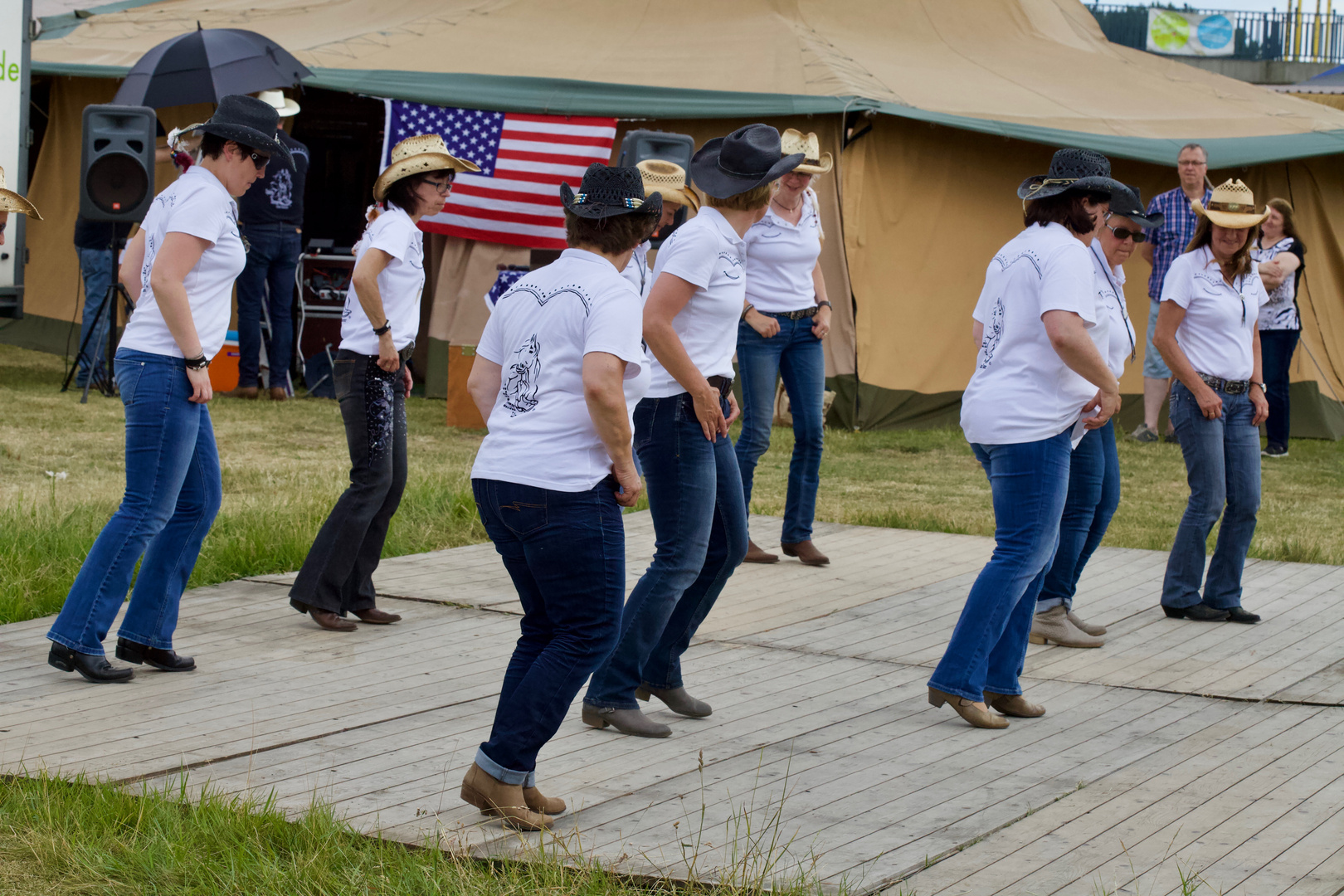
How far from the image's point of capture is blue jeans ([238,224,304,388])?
12695 mm

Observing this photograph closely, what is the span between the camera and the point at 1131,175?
42.4 ft

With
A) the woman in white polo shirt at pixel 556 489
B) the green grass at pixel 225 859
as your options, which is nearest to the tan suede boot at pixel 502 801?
the woman in white polo shirt at pixel 556 489

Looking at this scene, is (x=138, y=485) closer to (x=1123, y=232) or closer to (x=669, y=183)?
(x=669, y=183)

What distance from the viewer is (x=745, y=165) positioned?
4.64m

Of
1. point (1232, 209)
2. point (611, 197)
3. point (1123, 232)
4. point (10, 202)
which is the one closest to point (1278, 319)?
point (1232, 209)

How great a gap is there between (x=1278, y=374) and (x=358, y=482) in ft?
27.4

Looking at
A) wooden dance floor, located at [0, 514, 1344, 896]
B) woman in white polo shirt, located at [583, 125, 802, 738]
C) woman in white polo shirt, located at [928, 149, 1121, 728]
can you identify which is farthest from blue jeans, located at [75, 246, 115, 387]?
woman in white polo shirt, located at [928, 149, 1121, 728]

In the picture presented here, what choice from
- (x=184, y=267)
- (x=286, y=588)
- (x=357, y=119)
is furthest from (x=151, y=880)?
(x=357, y=119)

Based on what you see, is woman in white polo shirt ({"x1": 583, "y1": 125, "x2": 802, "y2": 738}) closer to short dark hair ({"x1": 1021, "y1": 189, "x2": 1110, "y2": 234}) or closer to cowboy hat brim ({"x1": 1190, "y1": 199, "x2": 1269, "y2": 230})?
short dark hair ({"x1": 1021, "y1": 189, "x2": 1110, "y2": 234})

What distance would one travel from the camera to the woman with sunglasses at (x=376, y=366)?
5.63m

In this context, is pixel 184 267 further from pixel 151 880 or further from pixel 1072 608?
pixel 1072 608

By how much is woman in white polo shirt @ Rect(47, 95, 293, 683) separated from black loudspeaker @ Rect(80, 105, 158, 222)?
740cm

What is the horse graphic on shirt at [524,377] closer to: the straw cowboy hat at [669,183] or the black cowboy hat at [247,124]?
the black cowboy hat at [247,124]

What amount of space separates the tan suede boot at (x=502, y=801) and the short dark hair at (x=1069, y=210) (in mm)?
2358
